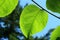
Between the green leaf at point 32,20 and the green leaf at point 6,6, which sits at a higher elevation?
the green leaf at point 6,6

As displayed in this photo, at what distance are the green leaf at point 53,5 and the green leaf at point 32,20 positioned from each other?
1.0 inches

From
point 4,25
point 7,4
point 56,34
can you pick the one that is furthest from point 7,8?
point 4,25

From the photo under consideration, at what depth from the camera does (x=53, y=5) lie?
0.33m

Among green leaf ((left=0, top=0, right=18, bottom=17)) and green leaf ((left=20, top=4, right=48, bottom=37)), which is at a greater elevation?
green leaf ((left=0, top=0, right=18, bottom=17))

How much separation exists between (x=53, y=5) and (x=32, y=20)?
5 cm

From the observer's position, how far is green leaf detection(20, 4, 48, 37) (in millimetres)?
348

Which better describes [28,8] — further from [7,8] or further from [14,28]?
[14,28]

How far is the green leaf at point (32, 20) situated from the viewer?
35cm

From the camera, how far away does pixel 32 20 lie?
0.35 meters

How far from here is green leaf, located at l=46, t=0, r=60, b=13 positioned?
0.33 m

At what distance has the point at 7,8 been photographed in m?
0.32

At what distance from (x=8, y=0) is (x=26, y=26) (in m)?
0.06

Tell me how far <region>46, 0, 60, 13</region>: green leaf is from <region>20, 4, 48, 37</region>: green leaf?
0.03 meters

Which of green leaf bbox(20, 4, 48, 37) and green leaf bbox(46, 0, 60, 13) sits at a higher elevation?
green leaf bbox(46, 0, 60, 13)
